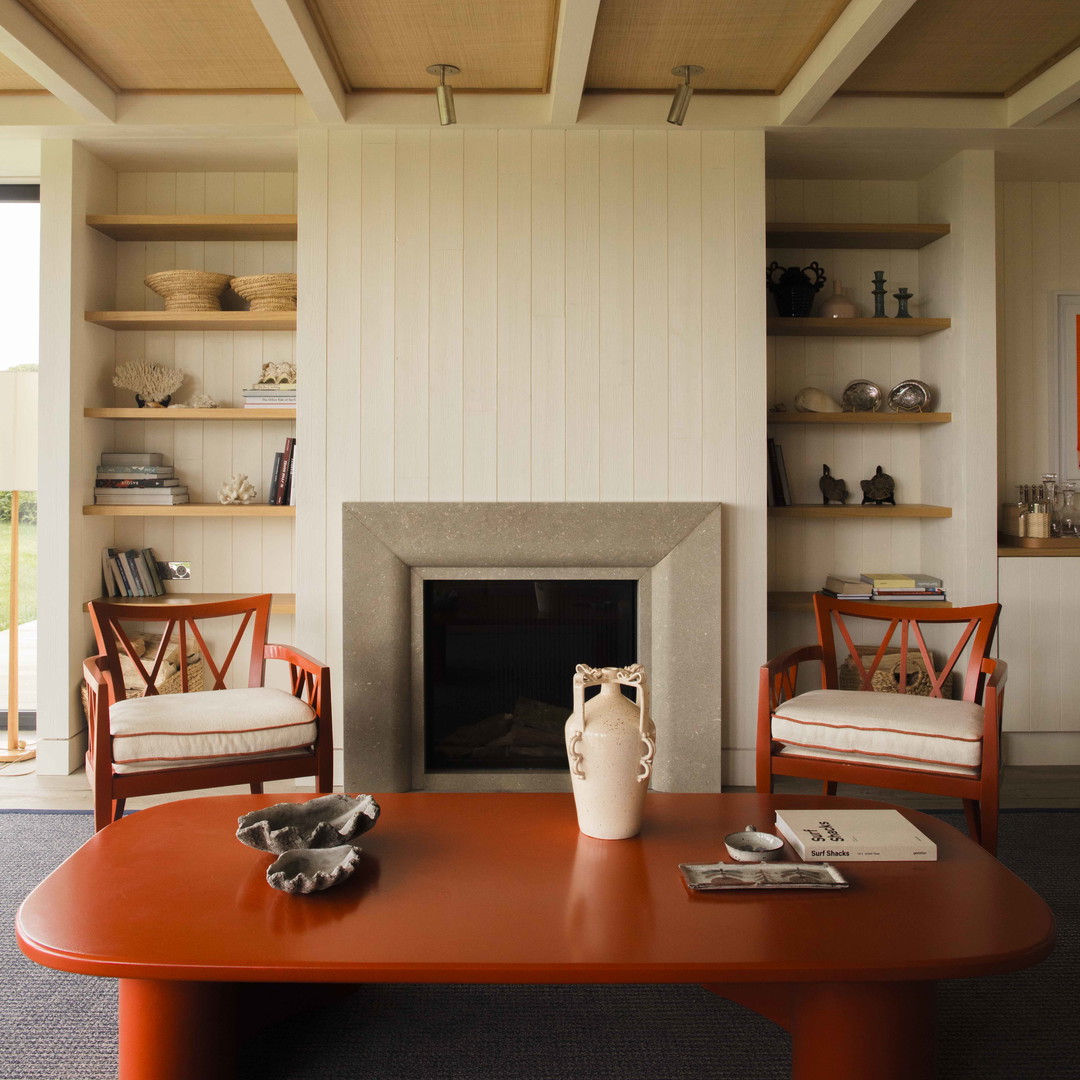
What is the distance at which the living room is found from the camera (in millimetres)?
3150

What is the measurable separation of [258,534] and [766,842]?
2.84 metres

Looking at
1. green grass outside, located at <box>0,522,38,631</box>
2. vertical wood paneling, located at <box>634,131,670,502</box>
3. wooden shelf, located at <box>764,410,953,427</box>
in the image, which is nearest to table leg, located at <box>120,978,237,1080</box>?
vertical wood paneling, located at <box>634,131,670,502</box>

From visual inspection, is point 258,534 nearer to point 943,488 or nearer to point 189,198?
point 189,198

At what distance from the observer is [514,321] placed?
352cm

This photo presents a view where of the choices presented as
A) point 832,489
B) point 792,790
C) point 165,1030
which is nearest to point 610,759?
point 165,1030

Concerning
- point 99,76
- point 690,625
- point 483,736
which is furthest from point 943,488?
point 99,76

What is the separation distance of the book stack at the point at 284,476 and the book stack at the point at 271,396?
15 cm

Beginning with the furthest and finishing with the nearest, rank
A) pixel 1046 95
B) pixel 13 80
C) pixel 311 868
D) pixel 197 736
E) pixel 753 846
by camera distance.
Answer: pixel 13 80 → pixel 1046 95 → pixel 197 736 → pixel 753 846 → pixel 311 868

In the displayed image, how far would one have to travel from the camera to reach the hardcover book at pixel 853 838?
185 centimetres

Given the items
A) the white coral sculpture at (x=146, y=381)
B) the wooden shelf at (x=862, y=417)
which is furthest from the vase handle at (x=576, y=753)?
the white coral sculpture at (x=146, y=381)

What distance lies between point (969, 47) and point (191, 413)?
309 centimetres

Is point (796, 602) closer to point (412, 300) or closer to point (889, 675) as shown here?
point (889, 675)

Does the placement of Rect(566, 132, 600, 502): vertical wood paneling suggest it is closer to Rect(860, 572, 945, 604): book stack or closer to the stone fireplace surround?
the stone fireplace surround

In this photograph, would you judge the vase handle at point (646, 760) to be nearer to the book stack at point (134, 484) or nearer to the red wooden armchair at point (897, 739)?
the red wooden armchair at point (897, 739)
